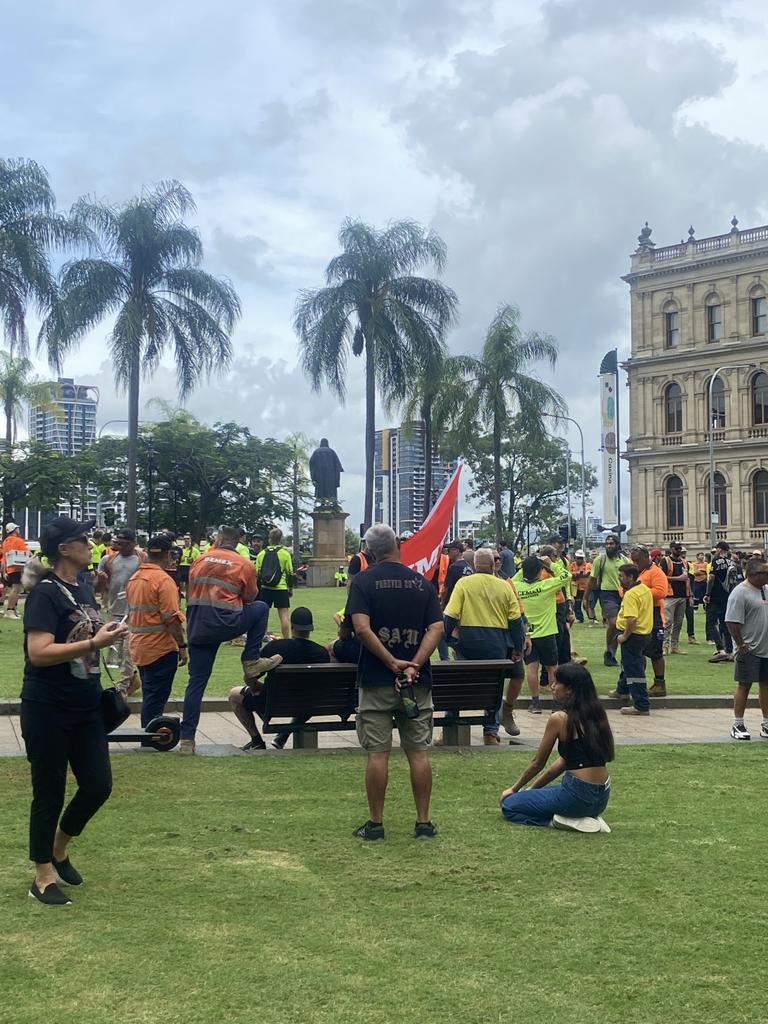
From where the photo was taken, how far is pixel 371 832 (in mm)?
6570

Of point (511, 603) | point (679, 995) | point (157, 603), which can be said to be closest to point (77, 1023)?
point (679, 995)

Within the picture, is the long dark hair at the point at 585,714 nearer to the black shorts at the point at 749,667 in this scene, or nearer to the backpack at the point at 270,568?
the black shorts at the point at 749,667

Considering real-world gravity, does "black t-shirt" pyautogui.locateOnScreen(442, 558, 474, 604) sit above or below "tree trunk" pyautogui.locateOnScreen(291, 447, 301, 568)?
below

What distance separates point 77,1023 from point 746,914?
303 centimetres

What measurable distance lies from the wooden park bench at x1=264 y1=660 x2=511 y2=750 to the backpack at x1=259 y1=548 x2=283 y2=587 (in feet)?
25.7

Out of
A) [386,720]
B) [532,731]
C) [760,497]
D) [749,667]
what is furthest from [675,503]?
Result: [386,720]

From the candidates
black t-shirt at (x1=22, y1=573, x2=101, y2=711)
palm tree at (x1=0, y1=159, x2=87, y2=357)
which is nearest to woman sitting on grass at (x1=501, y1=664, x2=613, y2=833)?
black t-shirt at (x1=22, y1=573, x2=101, y2=711)

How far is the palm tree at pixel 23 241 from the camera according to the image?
102 ft

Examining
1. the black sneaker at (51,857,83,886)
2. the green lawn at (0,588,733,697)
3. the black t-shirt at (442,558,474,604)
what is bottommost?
the black sneaker at (51,857,83,886)

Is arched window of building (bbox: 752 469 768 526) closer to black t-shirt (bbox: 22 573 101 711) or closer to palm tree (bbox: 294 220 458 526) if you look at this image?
palm tree (bbox: 294 220 458 526)

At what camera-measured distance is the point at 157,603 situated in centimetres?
901

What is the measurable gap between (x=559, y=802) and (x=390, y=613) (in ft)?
5.11

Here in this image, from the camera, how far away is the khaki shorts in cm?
654

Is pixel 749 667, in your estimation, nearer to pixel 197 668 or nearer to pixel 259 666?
pixel 259 666
